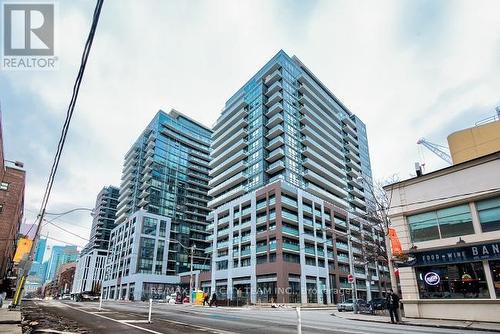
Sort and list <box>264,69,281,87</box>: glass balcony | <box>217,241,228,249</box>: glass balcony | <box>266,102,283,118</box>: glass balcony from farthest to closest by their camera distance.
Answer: <box>264,69,281,87</box>: glass balcony → <box>266,102,283,118</box>: glass balcony → <box>217,241,228,249</box>: glass balcony

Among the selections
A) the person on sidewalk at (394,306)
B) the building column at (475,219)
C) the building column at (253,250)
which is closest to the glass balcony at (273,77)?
the building column at (253,250)

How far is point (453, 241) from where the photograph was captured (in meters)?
19.4

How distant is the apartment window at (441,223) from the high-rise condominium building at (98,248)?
126 m

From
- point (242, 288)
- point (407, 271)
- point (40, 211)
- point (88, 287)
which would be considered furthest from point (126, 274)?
point (407, 271)

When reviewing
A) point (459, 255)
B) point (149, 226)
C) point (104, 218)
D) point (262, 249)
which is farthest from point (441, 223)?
point (104, 218)

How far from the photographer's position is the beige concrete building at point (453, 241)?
705 inches

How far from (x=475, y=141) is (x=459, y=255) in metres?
12.4

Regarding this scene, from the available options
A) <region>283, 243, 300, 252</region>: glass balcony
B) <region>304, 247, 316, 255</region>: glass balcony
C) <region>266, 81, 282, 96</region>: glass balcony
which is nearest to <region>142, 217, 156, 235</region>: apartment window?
<region>283, 243, 300, 252</region>: glass balcony

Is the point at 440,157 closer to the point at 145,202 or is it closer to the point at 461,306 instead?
the point at 461,306

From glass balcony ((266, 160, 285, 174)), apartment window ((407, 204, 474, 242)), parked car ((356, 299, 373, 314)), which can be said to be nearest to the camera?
apartment window ((407, 204, 474, 242))

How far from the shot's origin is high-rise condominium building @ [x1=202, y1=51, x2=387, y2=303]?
6031 centimetres

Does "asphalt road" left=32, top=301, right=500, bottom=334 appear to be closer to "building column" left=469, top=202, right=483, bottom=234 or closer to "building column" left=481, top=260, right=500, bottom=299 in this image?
"building column" left=481, top=260, right=500, bottom=299

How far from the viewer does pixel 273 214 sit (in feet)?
204

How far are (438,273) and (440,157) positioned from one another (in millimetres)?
68922
